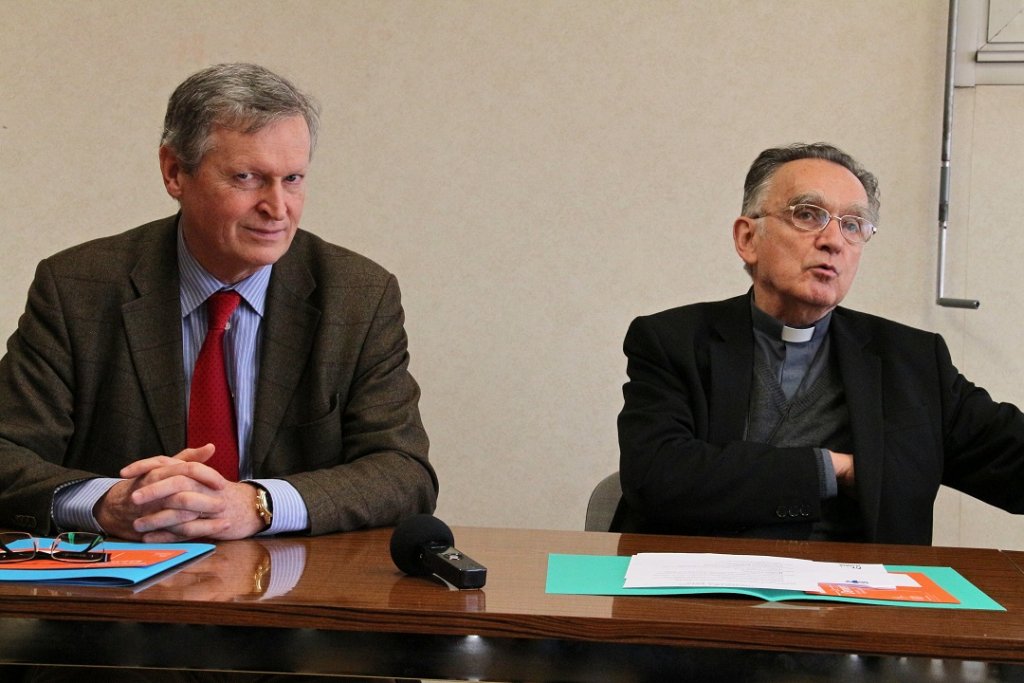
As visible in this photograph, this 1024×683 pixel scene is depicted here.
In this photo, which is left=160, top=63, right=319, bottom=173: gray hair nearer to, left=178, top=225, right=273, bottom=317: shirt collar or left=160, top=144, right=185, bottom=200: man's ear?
left=160, top=144, right=185, bottom=200: man's ear

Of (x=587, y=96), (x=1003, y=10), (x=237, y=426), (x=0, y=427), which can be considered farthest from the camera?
(x=587, y=96)

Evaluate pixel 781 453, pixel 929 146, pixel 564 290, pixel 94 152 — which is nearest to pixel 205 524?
pixel 781 453

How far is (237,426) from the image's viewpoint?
2.17 metres

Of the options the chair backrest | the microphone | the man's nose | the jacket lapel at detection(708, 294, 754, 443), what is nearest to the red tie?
the man's nose

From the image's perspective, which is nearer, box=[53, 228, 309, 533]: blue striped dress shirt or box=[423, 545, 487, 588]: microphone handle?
box=[423, 545, 487, 588]: microphone handle

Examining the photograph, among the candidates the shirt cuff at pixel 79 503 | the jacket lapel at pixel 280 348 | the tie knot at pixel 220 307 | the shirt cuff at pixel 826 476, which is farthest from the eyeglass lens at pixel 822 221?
the shirt cuff at pixel 79 503

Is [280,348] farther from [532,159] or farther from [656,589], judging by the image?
[532,159]

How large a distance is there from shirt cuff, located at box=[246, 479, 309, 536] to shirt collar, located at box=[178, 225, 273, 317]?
19.6 inches

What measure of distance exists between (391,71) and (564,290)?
879mm

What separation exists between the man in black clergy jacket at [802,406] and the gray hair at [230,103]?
935 millimetres

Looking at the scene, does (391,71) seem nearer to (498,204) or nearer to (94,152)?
(498,204)

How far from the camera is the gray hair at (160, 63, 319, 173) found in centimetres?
215

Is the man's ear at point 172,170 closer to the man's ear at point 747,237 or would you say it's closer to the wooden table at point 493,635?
the wooden table at point 493,635

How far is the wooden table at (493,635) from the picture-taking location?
133 cm
